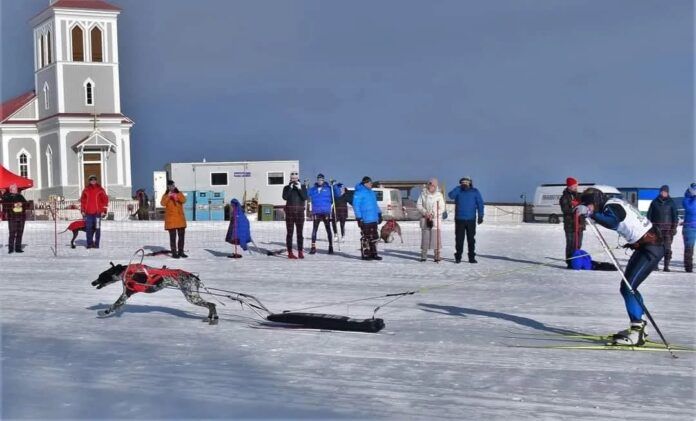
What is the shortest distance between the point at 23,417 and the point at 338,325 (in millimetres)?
3827

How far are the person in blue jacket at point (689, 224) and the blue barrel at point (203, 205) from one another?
87.7ft

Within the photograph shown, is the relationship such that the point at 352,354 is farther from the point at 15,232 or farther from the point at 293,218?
the point at 15,232

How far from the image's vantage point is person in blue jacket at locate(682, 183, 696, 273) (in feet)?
48.4

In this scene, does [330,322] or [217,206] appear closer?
[330,322]

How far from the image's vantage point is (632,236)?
25.0 feet

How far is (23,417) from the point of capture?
559 cm

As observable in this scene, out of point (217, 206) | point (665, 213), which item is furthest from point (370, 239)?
point (217, 206)

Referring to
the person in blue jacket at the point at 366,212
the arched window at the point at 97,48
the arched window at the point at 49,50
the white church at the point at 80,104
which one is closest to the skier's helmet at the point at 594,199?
the person in blue jacket at the point at 366,212

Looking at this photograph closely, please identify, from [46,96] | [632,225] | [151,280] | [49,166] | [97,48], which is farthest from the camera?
[46,96]

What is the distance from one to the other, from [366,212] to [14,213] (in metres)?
7.34

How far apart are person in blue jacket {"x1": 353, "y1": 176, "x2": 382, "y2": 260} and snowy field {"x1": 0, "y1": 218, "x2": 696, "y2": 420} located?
88.5 inches

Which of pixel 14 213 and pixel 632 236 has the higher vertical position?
pixel 14 213

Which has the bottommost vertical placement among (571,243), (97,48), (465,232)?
(571,243)

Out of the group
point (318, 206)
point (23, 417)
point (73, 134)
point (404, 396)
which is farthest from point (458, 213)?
point (73, 134)
